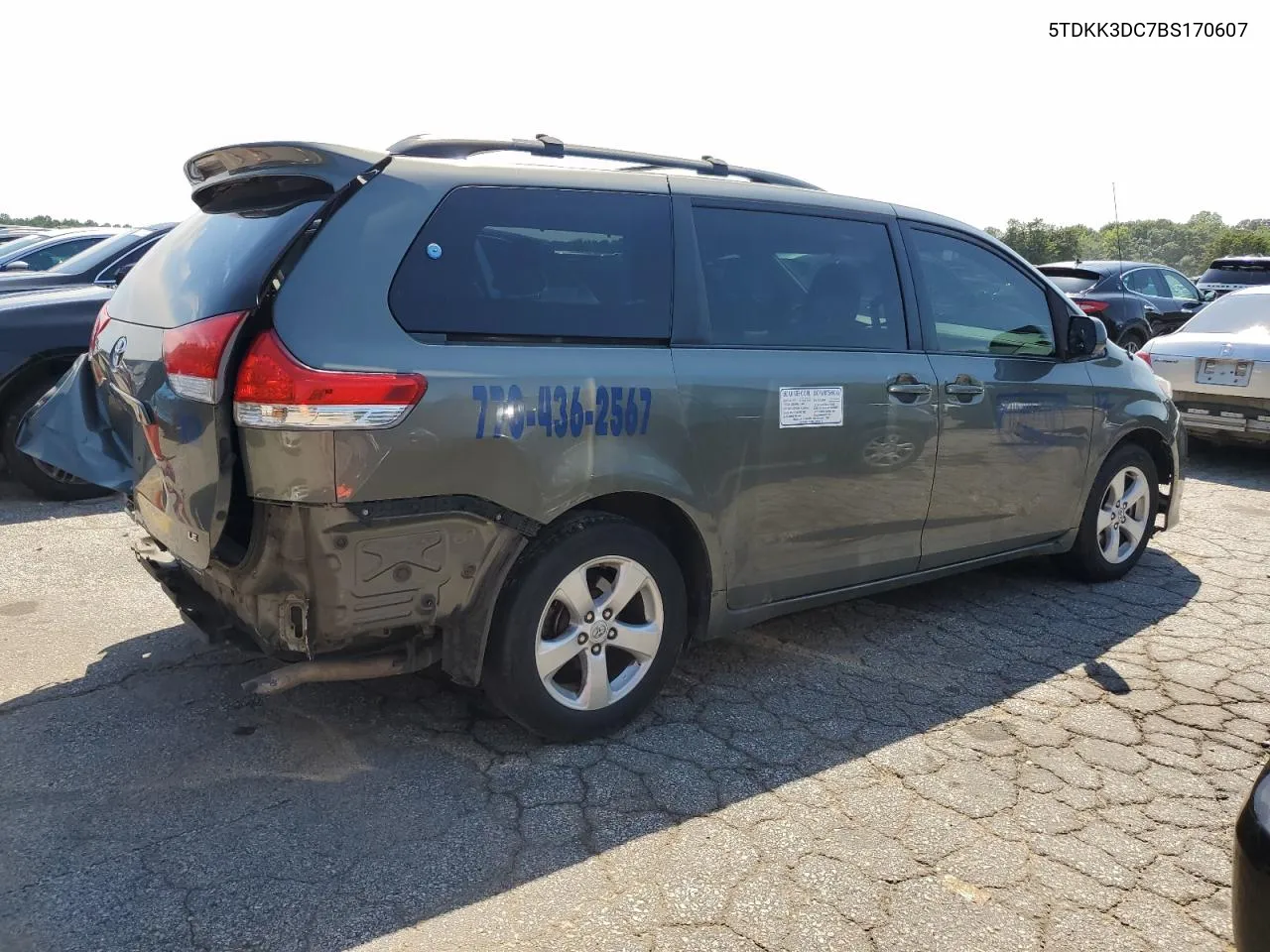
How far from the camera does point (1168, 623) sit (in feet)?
15.4

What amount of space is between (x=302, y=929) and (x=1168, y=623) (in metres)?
Answer: 3.99

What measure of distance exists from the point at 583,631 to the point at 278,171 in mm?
1682

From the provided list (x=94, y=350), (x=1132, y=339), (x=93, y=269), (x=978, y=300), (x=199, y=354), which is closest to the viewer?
(x=199, y=354)

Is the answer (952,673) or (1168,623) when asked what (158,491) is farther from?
(1168,623)

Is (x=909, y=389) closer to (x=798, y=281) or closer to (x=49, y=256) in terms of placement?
(x=798, y=281)

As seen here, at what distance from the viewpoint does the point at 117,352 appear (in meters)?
3.29

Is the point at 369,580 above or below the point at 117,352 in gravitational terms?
below

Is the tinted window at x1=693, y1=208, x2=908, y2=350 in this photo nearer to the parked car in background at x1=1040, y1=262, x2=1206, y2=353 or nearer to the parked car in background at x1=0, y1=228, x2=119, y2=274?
the parked car in background at x1=0, y1=228, x2=119, y2=274

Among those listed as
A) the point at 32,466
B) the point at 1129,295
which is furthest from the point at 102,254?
the point at 1129,295

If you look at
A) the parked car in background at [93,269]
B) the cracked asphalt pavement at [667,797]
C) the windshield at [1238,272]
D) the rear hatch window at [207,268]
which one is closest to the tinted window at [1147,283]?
the windshield at [1238,272]

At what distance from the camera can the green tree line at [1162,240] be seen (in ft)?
112

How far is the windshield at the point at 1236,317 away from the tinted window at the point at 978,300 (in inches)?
182

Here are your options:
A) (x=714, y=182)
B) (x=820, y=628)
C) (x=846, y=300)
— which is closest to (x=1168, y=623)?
(x=820, y=628)

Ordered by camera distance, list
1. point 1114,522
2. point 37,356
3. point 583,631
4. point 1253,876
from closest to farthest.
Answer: point 1253,876 → point 583,631 → point 1114,522 → point 37,356
